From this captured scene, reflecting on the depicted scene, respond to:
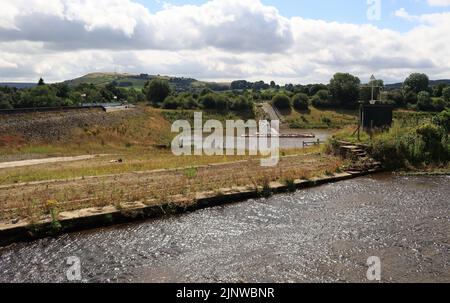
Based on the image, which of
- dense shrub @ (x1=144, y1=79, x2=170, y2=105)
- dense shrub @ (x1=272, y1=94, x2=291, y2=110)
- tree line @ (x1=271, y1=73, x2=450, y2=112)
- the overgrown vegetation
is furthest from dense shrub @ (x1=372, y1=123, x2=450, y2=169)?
dense shrub @ (x1=144, y1=79, x2=170, y2=105)

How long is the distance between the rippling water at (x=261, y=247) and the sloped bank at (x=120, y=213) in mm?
395

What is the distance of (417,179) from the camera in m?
21.0

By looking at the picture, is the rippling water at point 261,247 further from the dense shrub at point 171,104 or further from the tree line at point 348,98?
the tree line at point 348,98

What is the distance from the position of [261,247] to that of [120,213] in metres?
4.87

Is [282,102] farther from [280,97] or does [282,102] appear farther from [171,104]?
[171,104]

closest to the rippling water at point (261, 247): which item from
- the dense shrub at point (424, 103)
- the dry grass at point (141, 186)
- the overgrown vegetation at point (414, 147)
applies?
the dry grass at point (141, 186)

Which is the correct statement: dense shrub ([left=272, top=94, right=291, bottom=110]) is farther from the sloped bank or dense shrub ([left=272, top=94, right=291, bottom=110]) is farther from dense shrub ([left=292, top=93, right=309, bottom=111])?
the sloped bank

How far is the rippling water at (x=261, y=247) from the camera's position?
10086mm

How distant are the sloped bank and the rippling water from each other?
1.30 feet

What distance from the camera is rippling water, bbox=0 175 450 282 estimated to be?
33.1 ft

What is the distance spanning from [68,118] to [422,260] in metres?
38.4

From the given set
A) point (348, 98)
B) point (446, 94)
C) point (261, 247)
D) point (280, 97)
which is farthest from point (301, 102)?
point (261, 247)
